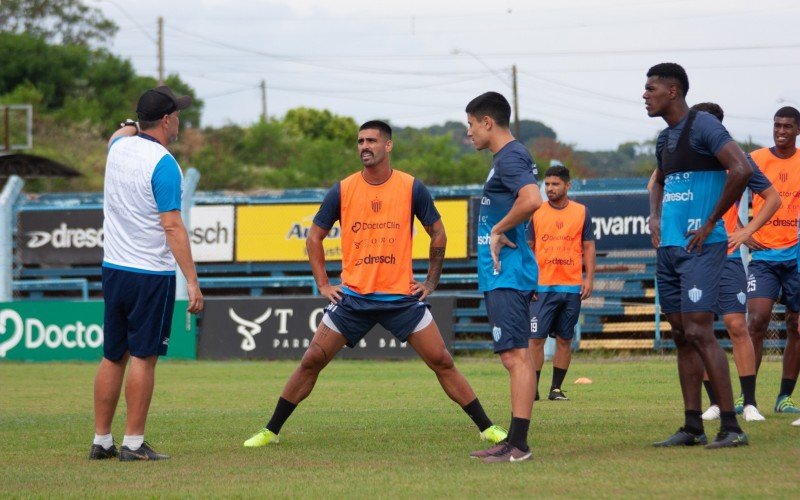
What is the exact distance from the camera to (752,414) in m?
9.66

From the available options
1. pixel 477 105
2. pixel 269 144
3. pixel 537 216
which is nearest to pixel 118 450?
pixel 477 105

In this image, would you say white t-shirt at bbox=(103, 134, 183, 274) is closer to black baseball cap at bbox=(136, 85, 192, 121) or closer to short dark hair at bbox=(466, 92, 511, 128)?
black baseball cap at bbox=(136, 85, 192, 121)

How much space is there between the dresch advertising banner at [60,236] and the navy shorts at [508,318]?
694 inches

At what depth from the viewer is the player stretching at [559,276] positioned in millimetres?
13023

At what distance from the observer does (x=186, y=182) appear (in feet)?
70.9

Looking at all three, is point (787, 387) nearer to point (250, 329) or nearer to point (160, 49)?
point (250, 329)

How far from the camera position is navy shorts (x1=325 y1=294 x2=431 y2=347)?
28.0 feet

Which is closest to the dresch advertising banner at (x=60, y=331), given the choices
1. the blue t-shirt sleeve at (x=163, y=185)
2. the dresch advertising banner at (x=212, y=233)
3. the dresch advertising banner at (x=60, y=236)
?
the dresch advertising banner at (x=212, y=233)

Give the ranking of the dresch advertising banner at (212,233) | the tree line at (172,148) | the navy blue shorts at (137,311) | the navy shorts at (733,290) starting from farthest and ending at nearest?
1. the tree line at (172,148)
2. the dresch advertising banner at (212,233)
3. the navy shorts at (733,290)
4. the navy blue shorts at (137,311)

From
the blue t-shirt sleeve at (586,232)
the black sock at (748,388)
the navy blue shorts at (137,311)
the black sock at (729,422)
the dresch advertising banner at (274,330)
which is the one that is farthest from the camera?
the dresch advertising banner at (274,330)

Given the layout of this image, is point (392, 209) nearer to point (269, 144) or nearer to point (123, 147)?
point (123, 147)

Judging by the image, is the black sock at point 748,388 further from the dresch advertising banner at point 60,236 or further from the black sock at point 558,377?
the dresch advertising banner at point 60,236

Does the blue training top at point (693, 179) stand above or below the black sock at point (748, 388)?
above

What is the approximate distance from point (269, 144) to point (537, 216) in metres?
51.4
